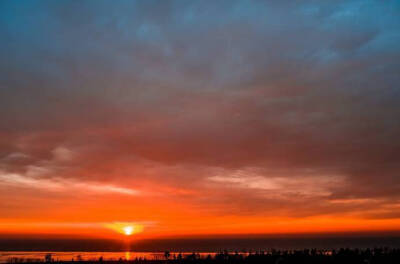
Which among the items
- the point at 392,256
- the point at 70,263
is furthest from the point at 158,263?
the point at 392,256

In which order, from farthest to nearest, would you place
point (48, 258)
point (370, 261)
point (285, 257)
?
point (48, 258), point (285, 257), point (370, 261)

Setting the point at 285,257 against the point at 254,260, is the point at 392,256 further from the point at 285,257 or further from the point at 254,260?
the point at 254,260

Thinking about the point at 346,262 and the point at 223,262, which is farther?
the point at 223,262

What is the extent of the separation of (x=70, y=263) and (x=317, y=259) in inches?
1362

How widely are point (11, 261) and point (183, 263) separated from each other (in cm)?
2380

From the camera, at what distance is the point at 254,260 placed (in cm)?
5684

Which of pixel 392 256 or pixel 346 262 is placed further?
pixel 392 256

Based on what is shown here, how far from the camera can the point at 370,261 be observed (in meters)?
52.0

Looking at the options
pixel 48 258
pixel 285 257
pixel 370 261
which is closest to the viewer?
pixel 370 261

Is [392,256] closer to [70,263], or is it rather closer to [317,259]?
[317,259]

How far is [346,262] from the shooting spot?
174 ft

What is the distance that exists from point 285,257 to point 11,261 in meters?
37.8

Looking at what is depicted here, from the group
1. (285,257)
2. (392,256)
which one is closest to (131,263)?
(285,257)

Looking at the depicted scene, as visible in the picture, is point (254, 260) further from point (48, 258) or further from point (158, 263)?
point (48, 258)
